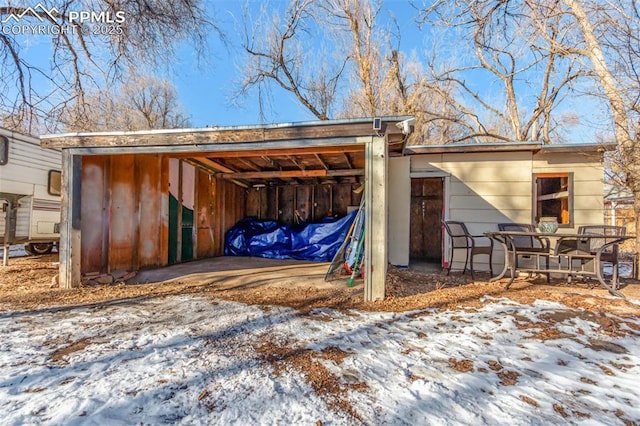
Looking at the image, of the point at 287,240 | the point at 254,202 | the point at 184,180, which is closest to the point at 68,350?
the point at 184,180

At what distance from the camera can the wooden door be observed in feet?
25.8

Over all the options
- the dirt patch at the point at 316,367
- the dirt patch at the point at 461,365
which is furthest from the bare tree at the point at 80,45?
the dirt patch at the point at 461,365

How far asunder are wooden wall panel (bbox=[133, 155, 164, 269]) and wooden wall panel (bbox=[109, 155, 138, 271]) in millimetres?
99

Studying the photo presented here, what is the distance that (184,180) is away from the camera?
20.7 feet

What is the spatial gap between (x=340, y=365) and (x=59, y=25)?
22.3 feet

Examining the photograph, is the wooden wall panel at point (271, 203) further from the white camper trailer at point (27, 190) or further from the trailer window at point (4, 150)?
the trailer window at point (4, 150)

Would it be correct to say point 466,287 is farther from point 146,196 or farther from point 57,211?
point 57,211

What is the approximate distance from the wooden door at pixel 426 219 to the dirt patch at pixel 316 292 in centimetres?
259

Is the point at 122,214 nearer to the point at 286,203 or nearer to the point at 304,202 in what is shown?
the point at 286,203

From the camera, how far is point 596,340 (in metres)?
2.52

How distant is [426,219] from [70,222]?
7561 mm

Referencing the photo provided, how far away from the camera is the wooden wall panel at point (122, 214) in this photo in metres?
4.85

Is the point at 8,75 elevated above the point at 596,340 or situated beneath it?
elevated above

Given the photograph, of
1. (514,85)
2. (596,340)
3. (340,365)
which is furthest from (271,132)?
(514,85)
